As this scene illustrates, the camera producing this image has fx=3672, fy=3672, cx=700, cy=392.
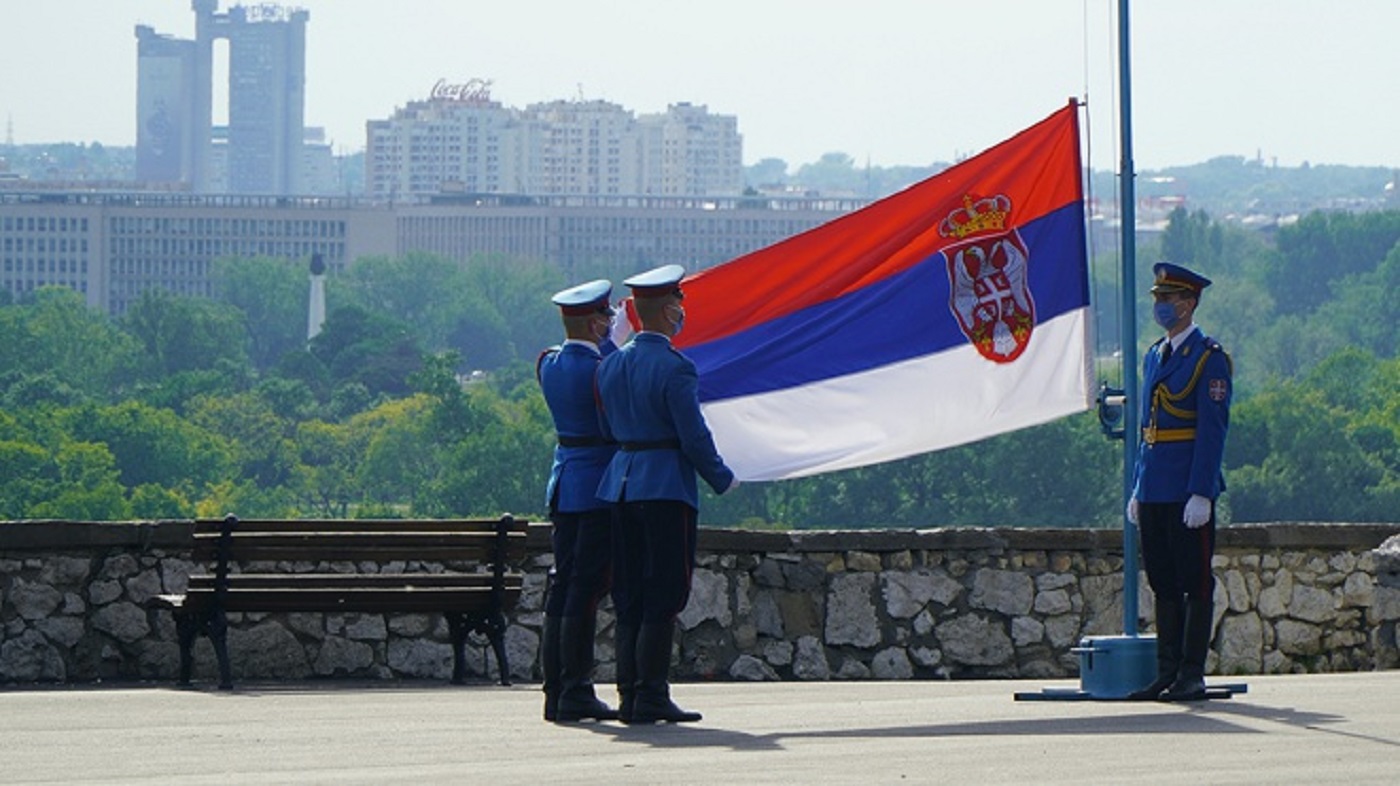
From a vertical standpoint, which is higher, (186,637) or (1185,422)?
(1185,422)

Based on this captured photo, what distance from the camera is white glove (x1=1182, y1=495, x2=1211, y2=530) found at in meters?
12.1

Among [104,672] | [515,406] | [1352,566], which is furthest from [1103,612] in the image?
[515,406]

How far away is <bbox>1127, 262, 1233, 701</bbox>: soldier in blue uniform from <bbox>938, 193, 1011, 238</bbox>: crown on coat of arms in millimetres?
685

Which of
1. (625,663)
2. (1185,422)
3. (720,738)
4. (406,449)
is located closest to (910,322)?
(1185,422)

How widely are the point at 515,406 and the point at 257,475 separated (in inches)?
403

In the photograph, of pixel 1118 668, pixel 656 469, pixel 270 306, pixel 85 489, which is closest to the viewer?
pixel 656 469

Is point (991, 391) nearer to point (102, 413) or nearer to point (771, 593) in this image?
point (771, 593)

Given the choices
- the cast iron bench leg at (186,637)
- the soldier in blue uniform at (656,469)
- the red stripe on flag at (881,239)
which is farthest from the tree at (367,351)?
the soldier in blue uniform at (656,469)

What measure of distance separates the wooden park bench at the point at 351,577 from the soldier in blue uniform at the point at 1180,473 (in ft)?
8.95

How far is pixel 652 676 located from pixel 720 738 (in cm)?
46

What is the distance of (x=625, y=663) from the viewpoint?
11844 mm

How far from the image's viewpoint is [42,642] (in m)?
14.0

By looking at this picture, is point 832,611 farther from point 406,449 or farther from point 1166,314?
point 406,449

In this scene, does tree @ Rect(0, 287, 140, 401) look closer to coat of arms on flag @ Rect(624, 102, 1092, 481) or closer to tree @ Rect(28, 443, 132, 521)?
tree @ Rect(28, 443, 132, 521)
